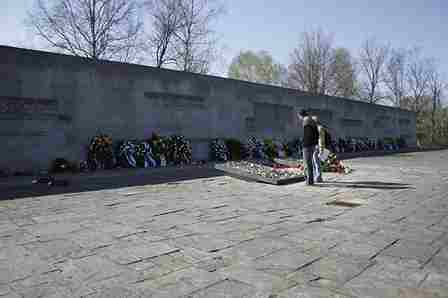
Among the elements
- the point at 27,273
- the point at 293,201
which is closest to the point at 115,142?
the point at 293,201

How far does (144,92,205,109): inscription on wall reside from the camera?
42.1ft

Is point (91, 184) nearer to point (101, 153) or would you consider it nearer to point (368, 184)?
point (101, 153)

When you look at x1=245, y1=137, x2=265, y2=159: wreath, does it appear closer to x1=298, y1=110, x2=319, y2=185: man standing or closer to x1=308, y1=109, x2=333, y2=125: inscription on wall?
x1=308, y1=109, x2=333, y2=125: inscription on wall

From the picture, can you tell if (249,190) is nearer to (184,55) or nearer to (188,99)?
(188,99)

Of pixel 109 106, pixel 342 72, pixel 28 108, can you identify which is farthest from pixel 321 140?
pixel 342 72

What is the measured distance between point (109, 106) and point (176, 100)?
2855 mm

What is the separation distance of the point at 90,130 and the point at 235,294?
995cm

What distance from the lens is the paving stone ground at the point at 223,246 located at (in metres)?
2.51

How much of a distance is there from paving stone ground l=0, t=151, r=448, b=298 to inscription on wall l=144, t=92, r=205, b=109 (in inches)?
281

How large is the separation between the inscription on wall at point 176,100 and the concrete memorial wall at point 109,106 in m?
0.04

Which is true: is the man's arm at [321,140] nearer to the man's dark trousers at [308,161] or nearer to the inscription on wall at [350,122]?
the man's dark trousers at [308,161]

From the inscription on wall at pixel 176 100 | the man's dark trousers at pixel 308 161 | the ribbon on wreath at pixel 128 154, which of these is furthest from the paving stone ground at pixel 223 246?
the inscription on wall at pixel 176 100

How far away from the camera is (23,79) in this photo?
9.76 m

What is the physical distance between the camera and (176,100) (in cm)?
1347
